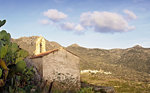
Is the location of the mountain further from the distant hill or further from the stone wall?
Answer: the stone wall

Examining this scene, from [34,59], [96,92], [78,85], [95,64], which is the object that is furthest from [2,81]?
[95,64]

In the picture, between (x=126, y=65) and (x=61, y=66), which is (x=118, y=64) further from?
(x=61, y=66)

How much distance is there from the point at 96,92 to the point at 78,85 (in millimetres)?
4623

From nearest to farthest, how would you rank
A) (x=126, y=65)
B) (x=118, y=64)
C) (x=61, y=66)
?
(x=61, y=66)
(x=126, y=65)
(x=118, y=64)

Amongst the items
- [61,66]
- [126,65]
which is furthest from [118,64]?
[61,66]

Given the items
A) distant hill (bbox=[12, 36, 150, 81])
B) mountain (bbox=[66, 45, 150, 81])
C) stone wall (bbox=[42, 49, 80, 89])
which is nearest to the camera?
stone wall (bbox=[42, 49, 80, 89])

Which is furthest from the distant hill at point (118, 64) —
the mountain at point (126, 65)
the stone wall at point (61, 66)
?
the stone wall at point (61, 66)

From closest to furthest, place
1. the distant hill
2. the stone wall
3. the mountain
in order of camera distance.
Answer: the stone wall, the mountain, the distant hill

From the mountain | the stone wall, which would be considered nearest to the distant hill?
the mountain

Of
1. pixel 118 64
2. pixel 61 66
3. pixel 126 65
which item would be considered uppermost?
pixel 61 66

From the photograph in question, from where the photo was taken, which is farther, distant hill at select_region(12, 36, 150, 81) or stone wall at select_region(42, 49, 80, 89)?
distant hill at select_region(12, 36, 150, 81)

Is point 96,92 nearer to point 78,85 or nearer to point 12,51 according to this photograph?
point 78,85

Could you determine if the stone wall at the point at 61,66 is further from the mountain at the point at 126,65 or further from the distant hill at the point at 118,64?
the distant hill at the point at 118,64

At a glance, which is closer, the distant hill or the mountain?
the mountain
